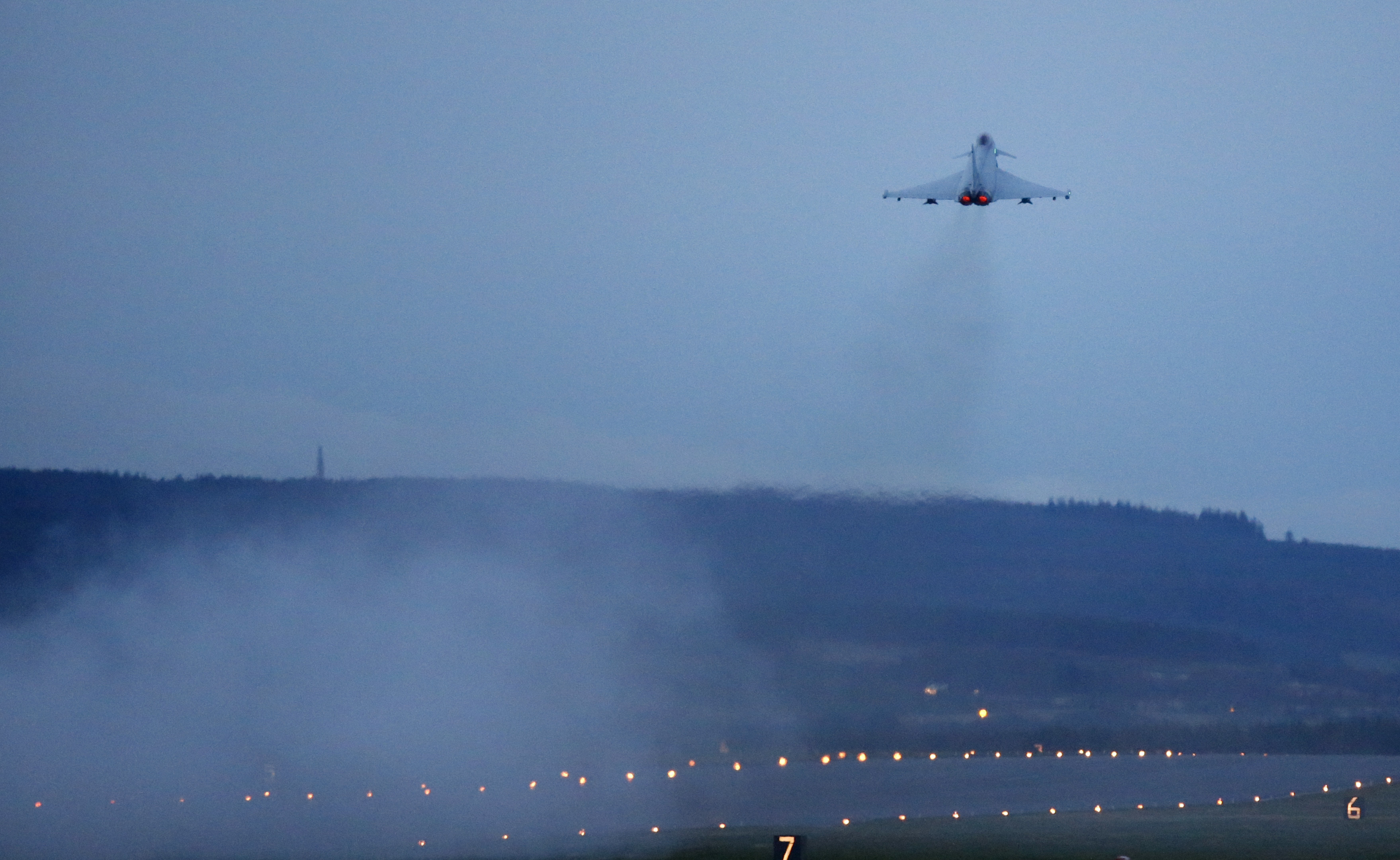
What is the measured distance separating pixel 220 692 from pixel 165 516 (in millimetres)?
14670

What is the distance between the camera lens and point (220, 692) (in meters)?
65.1

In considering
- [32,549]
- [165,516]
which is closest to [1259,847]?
[165,516]

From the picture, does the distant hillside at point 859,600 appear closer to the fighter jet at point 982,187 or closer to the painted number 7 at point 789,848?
the fighter jet at point 982,187

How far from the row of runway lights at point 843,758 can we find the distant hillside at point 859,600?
2284mm

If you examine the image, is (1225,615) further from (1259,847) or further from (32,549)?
(32,549)

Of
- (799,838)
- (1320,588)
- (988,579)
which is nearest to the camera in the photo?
(799,838)

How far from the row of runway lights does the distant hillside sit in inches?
89.9

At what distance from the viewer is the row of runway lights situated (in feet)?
182

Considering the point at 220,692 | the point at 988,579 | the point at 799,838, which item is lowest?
the point at 799,838

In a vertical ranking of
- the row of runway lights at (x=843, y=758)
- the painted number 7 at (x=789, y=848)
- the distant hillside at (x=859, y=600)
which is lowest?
the painted number 7 at (x=789, y=848)

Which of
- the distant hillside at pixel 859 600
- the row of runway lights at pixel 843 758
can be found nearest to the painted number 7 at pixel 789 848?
the row of runway lights at pixel 843 758

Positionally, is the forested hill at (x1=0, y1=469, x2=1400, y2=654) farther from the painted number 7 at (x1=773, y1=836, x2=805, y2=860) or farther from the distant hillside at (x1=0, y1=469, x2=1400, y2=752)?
the painted number 7 at (x1=773, y1=836, x2=805, y2=860)

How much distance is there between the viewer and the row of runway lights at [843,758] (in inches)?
2183

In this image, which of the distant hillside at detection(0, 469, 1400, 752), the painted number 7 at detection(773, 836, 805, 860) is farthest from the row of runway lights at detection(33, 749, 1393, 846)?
the painted number 7 at detection(773, 836, 805, 860)
